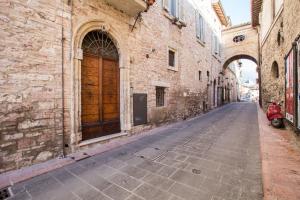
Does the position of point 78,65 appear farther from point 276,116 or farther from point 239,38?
point 239,38

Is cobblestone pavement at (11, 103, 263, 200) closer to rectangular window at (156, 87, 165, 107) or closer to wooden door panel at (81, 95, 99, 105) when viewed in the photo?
wooden door panel at (81, 95, 99, 105)

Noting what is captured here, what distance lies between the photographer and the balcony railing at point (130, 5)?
17.0 ft

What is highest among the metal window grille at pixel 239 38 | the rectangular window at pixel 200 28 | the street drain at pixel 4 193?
the metal window grille at pixel 239 38

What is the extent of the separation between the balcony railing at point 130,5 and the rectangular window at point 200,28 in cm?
694

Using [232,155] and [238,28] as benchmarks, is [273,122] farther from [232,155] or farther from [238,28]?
[238,28]

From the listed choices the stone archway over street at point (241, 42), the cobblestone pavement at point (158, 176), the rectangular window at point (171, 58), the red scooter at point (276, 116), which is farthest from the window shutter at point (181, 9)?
the stone archway over street at point (241, 42)

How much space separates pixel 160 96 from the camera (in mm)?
7887

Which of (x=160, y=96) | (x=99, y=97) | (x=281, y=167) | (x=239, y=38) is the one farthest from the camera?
(x=239, y=38)

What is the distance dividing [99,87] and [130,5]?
2.76 metres

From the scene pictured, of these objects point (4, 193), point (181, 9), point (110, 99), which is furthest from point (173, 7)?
point (4, 193)

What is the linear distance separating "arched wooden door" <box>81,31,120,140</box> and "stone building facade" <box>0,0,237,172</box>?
4cm

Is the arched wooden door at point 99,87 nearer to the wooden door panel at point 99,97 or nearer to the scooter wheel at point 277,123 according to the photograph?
the wooden door panel at point 99,97

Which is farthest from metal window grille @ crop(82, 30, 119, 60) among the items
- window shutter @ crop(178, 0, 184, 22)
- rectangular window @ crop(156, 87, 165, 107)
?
window shutter @ crop(178, 0, 184, 22)

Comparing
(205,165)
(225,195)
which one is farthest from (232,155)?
(225,195)
